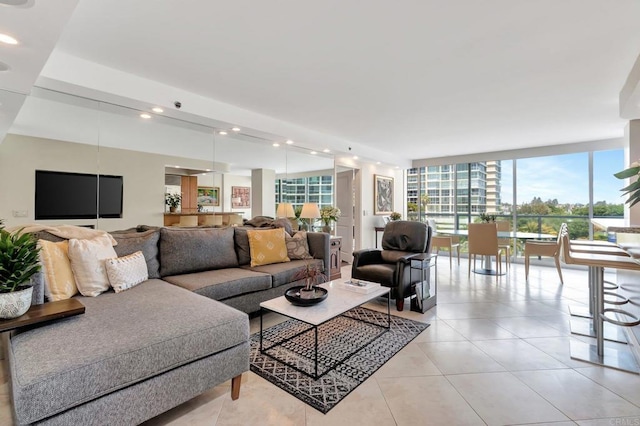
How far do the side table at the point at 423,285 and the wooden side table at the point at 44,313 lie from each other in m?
3.04

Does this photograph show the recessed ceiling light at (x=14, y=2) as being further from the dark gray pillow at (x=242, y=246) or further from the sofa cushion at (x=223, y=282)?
the dark gray pillow at (x=242, y=246)

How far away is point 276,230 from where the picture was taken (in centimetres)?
380

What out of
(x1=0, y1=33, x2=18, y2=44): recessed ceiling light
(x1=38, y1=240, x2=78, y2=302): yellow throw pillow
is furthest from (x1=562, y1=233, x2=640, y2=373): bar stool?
(x1=0, y1=33, x2=18, y2=44): recessed ceiling light

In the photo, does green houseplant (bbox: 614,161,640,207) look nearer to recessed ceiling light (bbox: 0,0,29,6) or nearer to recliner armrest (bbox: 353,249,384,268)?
recliner armrest (bbox: 353,249,384,268)

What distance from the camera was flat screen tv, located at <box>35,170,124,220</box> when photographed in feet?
9.21

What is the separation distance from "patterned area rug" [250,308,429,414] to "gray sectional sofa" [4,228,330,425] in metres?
0.42

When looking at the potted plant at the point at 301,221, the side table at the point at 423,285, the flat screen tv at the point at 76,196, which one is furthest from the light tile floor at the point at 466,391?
the potted plant at the point at 301,221

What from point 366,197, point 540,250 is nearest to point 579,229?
point 540,250

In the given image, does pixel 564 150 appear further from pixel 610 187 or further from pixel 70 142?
pixel 70 142

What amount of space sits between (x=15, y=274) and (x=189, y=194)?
2.14 m

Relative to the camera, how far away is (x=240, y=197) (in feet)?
14.0

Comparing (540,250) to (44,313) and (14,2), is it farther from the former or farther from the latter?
(14,2)

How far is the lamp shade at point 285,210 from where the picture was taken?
4789mm

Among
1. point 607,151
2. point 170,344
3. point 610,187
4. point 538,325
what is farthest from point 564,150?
point 170,344
